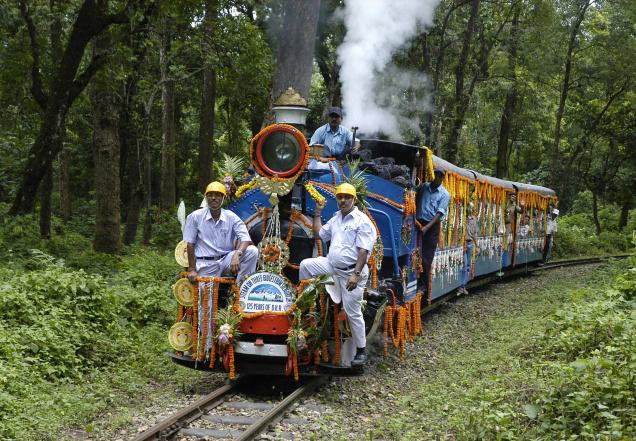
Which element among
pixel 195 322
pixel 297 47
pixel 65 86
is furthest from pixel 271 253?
pixel 65 86

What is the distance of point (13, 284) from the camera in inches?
362

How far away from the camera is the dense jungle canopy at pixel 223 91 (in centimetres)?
1445

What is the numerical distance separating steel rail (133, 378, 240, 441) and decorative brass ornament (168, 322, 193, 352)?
0.59m

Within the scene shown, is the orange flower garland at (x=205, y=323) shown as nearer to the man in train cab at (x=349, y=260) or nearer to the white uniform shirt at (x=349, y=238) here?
the man in train cab at (x=349, y=260)

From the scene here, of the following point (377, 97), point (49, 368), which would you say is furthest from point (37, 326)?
point (377, 97)

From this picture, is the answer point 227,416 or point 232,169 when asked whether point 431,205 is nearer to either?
point 232,169

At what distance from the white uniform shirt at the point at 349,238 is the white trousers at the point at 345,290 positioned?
0.29 ft

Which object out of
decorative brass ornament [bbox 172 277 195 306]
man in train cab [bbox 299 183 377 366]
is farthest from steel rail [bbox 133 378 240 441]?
man in train cab [bbox 299 183 377 366]

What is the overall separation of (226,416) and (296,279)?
2.12 meters

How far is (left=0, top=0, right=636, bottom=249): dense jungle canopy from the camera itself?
1445 cm

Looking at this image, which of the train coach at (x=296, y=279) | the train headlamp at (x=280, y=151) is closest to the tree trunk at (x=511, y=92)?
the train coach at (x=296, y=279)

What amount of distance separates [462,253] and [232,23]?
7647 mm

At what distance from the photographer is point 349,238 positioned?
790 centimetres

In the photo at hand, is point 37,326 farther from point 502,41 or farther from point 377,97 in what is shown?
point 502,41
